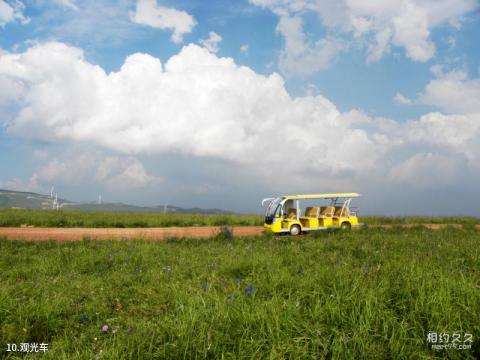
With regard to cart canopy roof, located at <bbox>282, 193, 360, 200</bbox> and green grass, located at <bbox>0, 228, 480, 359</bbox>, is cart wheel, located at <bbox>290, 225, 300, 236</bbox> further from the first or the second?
green grass, located at <bbox>0, 228, 480, 359</bbox>

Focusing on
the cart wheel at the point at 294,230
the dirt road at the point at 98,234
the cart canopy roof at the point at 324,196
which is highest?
the cart canopy roof at the point at 324,196

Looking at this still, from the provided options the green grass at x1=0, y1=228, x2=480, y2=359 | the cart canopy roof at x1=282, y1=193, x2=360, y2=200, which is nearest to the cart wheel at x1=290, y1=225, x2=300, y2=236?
the cart canopy roof at x1=282, y1=193, x2=360, y2=200

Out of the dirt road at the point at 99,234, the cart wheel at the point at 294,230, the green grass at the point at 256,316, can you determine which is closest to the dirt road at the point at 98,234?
the dirt road at the point at 99,234

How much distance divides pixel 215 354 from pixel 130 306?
3.01 metres

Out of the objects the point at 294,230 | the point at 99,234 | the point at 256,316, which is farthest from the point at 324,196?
the point at 256,316

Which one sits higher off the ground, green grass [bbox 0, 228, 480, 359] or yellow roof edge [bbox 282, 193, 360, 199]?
yellow roof edge [bbox 282, 193, 360, 199]

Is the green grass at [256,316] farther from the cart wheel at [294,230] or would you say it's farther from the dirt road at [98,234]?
the cart wheel at [294,230]

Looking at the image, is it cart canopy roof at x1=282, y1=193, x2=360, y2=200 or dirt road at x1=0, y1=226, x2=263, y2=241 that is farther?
cart canopy roof at x1=282, y1=193, x2=360, y2=200

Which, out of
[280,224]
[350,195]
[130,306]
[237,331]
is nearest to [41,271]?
[130,306]

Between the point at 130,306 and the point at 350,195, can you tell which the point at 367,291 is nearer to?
the point at 130,306

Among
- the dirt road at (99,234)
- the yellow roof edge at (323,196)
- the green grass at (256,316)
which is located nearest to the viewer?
the green grass at (256,316)

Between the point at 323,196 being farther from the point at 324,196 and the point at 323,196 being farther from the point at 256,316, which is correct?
the point at 256,316

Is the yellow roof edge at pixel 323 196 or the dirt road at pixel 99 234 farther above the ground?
the yellow roof edge at pixel 323 196

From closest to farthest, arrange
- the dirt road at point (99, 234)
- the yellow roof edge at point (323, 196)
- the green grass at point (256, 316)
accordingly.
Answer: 1. the green grass at point (256, 316)
2. the dirt road at point (99, 234)
3. the yellow roof edge at point (323, 196)
